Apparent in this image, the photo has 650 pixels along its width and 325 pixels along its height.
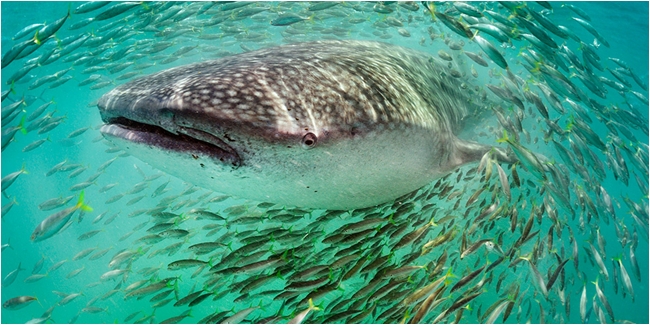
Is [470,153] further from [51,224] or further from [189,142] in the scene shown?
[51,224]

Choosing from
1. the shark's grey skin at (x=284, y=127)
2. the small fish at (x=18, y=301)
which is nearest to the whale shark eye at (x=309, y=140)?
the shark's grey skin at (x=284, y=127)

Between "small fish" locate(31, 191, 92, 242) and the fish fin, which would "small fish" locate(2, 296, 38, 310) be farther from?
the fish fin

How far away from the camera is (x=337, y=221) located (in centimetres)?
903

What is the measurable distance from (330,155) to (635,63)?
1339 inches

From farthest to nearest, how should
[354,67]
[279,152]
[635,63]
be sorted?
[635,63] < [354,67] < [279,152]

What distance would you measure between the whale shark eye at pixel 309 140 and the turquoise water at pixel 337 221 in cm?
173

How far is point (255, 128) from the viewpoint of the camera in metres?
2.34

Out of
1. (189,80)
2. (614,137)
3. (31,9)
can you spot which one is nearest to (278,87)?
(189,80)

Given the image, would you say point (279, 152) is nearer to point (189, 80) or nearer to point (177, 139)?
point (177, 139)

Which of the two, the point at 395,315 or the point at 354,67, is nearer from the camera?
the point at 354,67

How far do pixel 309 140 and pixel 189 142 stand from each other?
719 millimetres

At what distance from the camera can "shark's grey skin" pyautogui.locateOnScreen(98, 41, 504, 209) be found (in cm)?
239

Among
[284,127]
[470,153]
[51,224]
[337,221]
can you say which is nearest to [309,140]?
[284,127]

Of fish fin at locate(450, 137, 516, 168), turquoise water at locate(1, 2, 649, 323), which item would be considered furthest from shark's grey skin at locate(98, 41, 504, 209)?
turquoise water at locate(1, 2, 649, 323)
